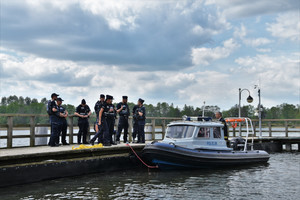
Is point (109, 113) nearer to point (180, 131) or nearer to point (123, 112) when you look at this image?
point (123, 112)

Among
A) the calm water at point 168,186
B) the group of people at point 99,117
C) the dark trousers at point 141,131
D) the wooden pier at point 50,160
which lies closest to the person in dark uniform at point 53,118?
the group of people at point 99,117

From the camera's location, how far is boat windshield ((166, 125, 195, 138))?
15336 millimetres

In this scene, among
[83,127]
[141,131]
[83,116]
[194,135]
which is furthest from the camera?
[141,131]

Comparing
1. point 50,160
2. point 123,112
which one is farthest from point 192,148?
point 50,160

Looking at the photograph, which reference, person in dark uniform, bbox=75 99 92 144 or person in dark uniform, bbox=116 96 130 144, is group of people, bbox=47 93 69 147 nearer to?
person in dark uniform, bbox=75 99 92 144

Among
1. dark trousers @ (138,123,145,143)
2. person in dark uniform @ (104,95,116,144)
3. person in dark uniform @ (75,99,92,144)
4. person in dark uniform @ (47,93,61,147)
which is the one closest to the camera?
person in dark uniform @ (47,93,61,147)

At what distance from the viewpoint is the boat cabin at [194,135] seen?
50.2ft

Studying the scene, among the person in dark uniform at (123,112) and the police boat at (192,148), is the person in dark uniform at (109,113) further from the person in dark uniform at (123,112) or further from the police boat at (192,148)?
the police boat at (192,148)

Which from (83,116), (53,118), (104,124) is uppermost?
(83,116)

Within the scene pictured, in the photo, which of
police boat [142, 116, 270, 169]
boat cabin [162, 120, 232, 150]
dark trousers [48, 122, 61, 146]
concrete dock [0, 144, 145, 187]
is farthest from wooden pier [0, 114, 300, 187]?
boat cabin [162, 120, 232, 150]

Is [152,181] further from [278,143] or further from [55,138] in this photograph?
[278,143]

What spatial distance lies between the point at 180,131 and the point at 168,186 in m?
3.84

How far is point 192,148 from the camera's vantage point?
1524 centimetres

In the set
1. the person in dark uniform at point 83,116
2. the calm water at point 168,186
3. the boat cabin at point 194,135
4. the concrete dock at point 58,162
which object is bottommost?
the calm water at point 168,186
